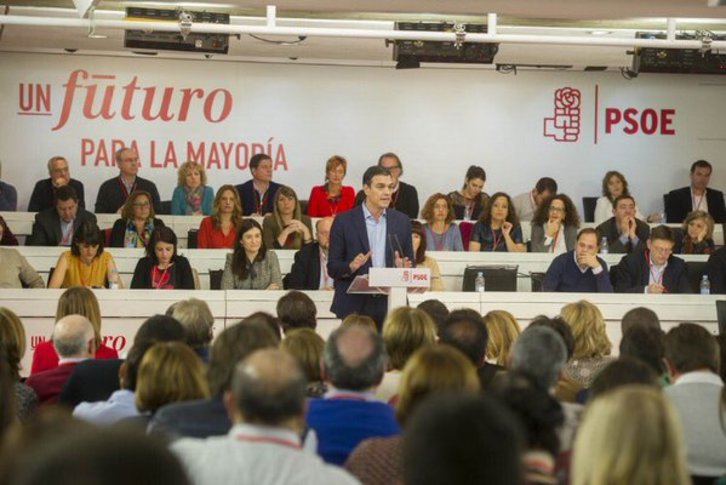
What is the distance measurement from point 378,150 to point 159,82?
95.0 inches

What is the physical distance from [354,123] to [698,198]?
145 inches

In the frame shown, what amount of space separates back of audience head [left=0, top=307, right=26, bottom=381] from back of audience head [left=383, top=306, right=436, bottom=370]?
58.2 inches

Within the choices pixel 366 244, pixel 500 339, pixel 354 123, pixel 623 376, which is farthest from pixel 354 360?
pixel 354 123

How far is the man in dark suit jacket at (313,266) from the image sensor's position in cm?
915

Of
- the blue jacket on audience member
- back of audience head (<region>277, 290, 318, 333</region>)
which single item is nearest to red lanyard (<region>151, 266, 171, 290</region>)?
the blue jacket on audience member

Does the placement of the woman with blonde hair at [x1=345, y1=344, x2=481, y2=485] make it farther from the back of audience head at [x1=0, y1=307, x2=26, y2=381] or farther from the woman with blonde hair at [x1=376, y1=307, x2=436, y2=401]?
the back of audience head at [x1=0, y1=307, x2=26, y2=381]

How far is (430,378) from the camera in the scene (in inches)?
136

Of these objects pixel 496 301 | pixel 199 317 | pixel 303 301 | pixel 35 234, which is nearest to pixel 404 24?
pixel 496 301

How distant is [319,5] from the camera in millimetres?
8891

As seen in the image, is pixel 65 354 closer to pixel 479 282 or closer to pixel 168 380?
pixel 168 380

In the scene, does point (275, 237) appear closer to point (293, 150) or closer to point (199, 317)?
point (293, 150)

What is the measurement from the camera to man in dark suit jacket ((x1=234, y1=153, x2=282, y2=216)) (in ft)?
38.5

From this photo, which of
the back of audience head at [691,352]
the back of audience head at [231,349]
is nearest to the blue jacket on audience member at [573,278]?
the back of audience head at [691,352]

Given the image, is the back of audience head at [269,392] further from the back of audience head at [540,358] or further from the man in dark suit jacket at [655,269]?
the man in dark suit jacket at [655,269]
